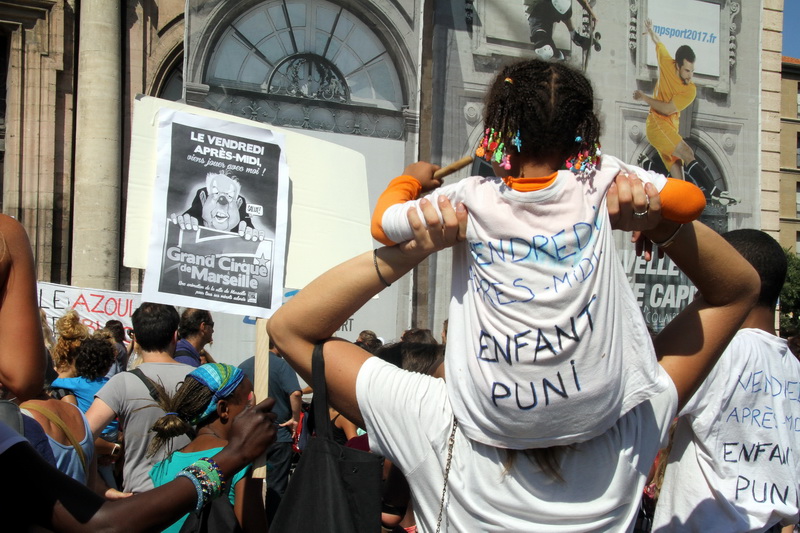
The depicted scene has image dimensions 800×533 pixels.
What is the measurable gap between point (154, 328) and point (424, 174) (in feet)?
9.71

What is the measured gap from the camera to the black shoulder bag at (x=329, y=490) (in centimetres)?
159

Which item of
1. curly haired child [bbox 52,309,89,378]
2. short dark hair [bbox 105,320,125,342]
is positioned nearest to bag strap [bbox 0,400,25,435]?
curly haired child [bbox 52,309,89,378]

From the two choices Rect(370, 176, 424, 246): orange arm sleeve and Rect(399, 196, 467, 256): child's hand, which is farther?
Rect(370, 176, 424, 246): orange arm sleeve

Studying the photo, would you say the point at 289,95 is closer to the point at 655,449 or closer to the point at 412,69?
the point at 412,69

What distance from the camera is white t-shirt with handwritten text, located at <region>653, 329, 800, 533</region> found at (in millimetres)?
2328

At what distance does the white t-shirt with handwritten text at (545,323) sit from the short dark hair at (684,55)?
12.1 m

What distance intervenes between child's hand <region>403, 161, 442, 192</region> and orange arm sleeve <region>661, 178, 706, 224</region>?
0.52 metres

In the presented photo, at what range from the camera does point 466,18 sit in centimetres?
1137

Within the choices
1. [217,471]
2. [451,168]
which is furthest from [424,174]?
[217,471]

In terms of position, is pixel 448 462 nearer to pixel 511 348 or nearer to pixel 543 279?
pixel 511 348

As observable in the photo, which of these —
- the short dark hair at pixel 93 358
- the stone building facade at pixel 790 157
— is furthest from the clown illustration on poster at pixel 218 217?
the stone building facade at pixel 790 157

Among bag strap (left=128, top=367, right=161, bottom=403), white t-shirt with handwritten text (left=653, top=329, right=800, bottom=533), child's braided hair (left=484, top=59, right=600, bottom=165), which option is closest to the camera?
child's braided hair (left=484, top=59, right=600, bottom=165)

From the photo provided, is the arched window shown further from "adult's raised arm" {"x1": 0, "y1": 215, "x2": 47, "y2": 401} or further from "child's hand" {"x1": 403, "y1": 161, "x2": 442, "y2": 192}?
"child's hand" {"x1": 403, "y1": 161, "x2": 442, "y2": 192}

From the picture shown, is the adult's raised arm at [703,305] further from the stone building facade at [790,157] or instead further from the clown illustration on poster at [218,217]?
the stone building facade at [790,157]
